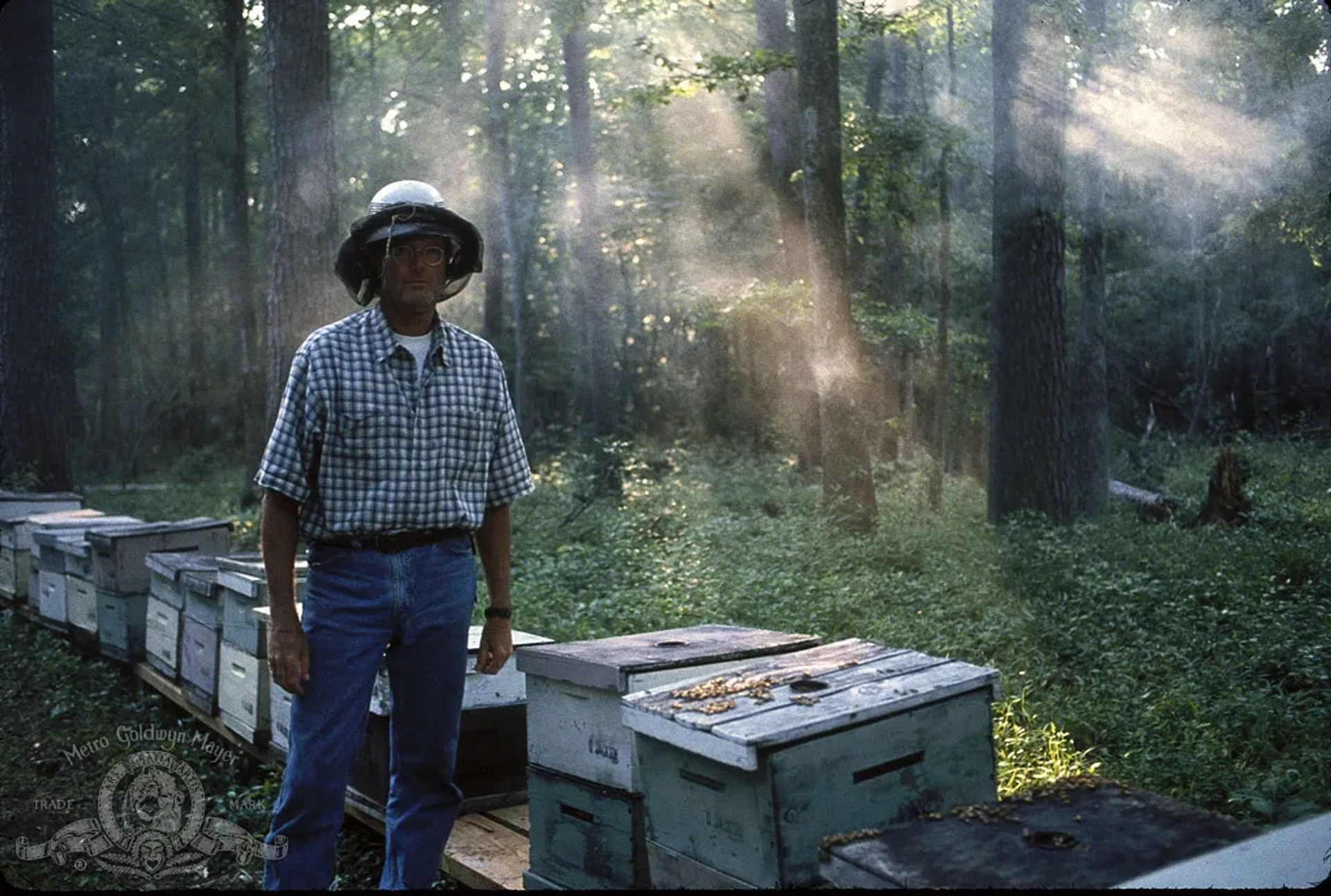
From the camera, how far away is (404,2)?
22.5 meters

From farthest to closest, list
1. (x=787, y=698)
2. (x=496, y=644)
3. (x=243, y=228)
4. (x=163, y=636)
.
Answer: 1. (x=243, y=228)
2. (x=163, y=636)
3. (x=496, y=644)
4. (x=787, y=698)

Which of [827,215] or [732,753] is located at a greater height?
[827,215]

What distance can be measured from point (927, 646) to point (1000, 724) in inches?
51.4

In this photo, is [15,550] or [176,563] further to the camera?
[15,550]

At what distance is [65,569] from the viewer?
25.1ft

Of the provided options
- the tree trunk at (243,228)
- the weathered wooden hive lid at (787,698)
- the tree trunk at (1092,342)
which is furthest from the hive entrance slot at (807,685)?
the tree trunk at (243,228)

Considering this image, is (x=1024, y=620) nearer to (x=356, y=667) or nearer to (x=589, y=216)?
(x=356, y=667)

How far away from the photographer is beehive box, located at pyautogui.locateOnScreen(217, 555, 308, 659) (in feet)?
16.9

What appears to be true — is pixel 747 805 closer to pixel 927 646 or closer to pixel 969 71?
pixel 927 646

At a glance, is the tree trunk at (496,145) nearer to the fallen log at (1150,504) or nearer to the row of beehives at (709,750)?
the fallen log at (1150,504)

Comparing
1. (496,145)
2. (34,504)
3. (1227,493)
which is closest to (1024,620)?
(1227,493)

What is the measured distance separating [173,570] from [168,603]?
16.3 inches

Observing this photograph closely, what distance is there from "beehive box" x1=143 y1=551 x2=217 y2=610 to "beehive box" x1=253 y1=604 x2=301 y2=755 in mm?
976

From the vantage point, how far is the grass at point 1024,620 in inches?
192
